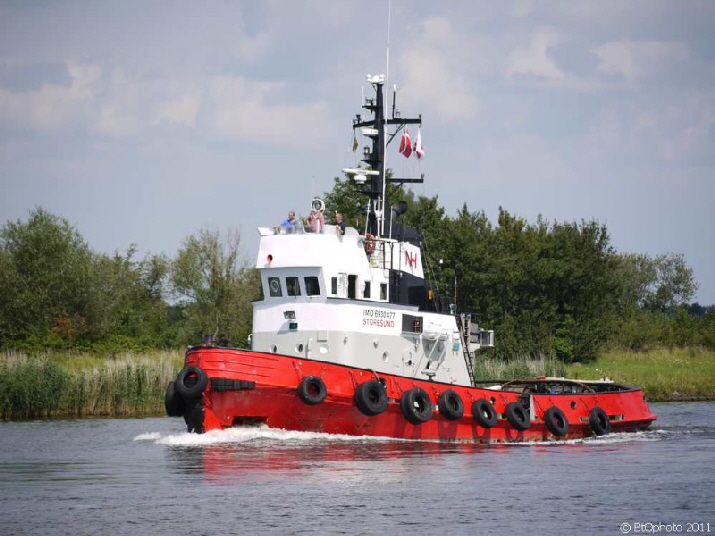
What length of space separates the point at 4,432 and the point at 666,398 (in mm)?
25045

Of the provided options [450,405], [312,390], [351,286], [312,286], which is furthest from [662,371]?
[312,390]

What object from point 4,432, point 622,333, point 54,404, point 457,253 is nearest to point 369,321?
point 4,432

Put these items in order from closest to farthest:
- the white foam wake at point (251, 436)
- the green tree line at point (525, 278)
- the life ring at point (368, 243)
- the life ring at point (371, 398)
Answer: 1. the white foam wake at point (251, 436)
2. the life ring at point (371, 398)
3. the life ring at point (368, 243)
4. the green tree line at point (525, 278)

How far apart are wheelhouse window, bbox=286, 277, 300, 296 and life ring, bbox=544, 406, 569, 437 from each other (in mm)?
6633

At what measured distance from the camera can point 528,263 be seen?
5500cm

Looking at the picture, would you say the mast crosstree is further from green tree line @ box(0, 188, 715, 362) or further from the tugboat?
green tree line @ box(0, 188, 715, 362)

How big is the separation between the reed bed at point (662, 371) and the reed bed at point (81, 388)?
18165mm

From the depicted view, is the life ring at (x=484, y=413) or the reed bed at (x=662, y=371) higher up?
the reed bed at (x=662, y=371)

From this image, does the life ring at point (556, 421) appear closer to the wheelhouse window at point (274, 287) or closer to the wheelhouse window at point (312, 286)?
the wheelhouse window at point (312, 286)

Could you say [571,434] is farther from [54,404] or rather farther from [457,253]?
[457,253]

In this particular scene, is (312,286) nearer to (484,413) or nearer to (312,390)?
(312,390)

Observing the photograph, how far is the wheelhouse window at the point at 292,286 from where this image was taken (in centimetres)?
2697

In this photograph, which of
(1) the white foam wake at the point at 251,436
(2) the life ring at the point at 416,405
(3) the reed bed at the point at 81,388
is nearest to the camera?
(1) the white foam wake at the point at 251,436

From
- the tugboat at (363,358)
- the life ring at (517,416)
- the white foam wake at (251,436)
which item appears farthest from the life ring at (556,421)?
the white foam wake at (251,436)
